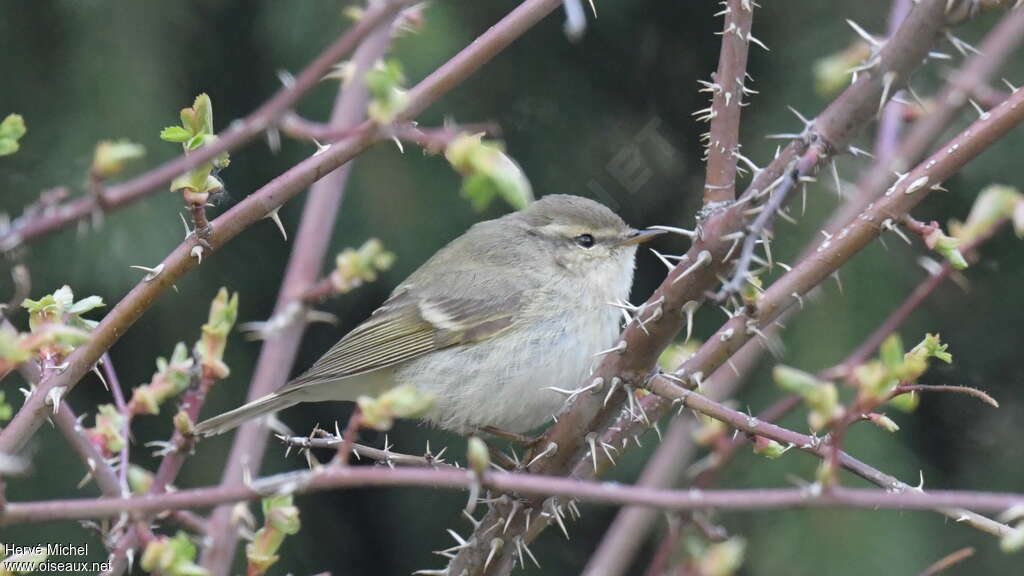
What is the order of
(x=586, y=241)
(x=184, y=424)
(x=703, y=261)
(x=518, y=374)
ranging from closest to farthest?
1. (x=184, y=424)
2. (x=703, y=261)
3. (x=518, y=374)
4. (x=586, y=241)

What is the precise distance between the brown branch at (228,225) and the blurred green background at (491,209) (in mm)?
2316

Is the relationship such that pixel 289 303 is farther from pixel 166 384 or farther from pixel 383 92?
pixel 166 384

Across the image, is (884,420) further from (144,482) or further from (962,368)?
(962,368)

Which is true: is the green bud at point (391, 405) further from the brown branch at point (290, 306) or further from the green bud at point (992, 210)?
the green bud at point (992, 210)

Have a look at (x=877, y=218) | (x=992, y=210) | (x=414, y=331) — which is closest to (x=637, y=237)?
(x=414, y=331)

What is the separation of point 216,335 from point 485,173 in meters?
0.50

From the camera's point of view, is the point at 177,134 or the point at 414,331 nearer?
the point at 177,134

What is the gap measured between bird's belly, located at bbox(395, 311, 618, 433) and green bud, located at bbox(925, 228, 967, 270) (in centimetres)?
157

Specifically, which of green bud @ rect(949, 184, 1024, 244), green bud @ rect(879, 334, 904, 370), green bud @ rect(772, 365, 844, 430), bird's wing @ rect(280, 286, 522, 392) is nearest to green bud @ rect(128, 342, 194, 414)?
green bud @ rect(772, 365, 844, 430)

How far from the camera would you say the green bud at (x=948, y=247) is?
1.56m

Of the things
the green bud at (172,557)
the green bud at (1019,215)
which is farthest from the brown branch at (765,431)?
the green bud at (172,557)

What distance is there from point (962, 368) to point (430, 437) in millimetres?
2144

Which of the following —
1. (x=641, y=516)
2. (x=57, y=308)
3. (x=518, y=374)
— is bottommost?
(x=518, y=374)

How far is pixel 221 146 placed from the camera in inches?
44.1
